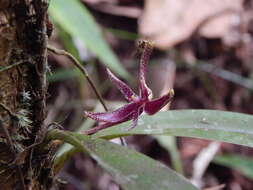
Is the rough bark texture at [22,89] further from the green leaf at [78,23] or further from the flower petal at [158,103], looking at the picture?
the green leaf at [78,23]

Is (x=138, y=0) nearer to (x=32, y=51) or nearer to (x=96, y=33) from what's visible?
(x=96, y=33)

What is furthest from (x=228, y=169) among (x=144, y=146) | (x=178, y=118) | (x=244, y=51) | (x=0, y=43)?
(x=0, y=43)

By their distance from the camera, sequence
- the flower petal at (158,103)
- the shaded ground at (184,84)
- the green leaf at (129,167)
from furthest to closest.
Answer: the shaded ground at (184,84) < the flower petal at (158,103) < the green leaf at (129,167)

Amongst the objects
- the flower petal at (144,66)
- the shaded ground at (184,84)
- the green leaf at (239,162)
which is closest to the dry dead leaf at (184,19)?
the shaded ground at (184,84)

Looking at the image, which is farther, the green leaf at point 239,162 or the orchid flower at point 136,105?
the green leaf at point 239,162

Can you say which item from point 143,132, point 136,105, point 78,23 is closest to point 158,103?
point 136,105

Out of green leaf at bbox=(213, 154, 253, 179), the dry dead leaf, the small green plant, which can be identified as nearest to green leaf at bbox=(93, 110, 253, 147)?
the small green plant

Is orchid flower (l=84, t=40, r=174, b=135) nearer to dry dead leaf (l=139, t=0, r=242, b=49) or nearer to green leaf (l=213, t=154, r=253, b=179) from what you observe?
green leaf (l=213, t=154, r=253, b=179)
